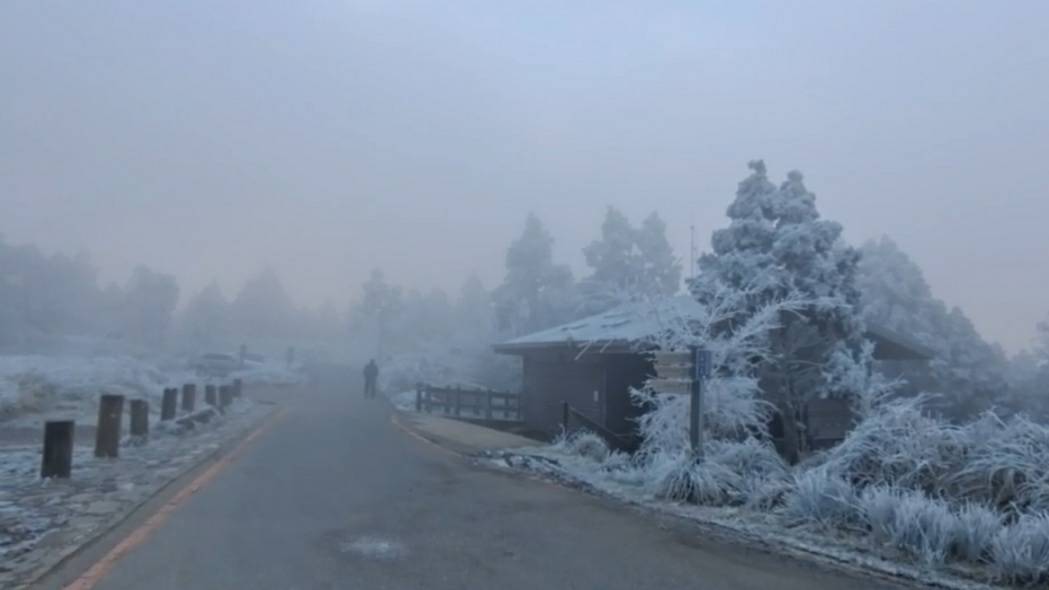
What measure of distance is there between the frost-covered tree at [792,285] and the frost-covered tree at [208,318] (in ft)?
281

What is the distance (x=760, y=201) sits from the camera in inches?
639

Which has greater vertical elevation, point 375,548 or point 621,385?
point 621,385

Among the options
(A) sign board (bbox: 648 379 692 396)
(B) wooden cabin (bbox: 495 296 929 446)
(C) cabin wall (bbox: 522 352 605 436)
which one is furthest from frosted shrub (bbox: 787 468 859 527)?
(C) cabin wall (bbox: 522 352 605 436)

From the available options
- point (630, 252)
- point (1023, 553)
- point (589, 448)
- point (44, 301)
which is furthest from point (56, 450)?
point (44, 301)

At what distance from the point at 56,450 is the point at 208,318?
330 ft

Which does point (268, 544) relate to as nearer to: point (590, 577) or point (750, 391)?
point (590, 577)

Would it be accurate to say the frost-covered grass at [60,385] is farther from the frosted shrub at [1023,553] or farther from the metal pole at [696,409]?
the frosted shrub at [1023,553]

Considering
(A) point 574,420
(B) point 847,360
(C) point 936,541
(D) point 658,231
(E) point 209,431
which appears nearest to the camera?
(C) point 936,541

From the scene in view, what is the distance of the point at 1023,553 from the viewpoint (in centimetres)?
629

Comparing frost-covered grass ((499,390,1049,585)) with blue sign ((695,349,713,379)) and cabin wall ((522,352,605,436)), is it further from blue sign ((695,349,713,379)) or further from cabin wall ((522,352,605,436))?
cabin wall ((522,352,605,436))

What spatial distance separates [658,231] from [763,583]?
4812 cm

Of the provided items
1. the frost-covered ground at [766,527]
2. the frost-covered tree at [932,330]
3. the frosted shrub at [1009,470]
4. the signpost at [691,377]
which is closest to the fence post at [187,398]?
the frost-covered ground at [766,527]

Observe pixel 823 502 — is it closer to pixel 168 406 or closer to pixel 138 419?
pixel 138 419

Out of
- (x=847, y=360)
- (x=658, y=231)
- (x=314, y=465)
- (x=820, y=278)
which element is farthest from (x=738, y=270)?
(x=658, y=231)
